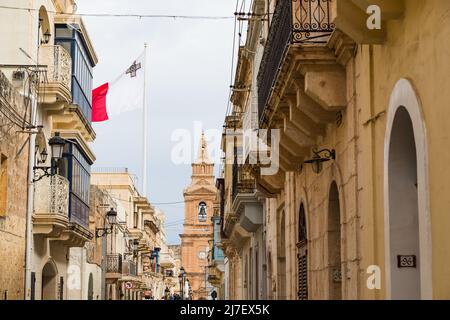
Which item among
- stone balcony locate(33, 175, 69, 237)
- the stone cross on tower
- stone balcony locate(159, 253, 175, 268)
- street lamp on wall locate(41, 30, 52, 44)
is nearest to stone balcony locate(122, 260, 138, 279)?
the stone cross on tower

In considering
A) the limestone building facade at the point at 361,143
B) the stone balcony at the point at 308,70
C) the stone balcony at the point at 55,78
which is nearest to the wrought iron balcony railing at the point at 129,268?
the stone balcony at the point at 55,78

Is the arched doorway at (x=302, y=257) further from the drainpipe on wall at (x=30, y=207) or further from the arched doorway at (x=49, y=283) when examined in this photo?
the arched doorway at (x=49, y=283)

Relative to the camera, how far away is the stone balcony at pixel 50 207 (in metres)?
19.7

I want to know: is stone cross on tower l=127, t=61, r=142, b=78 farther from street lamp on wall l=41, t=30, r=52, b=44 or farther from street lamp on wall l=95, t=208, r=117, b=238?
street lamp on wall l=95, t=208, r=117, b=238

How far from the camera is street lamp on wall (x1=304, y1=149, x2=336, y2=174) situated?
11.4 meters

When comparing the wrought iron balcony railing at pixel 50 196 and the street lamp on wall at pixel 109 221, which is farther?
the street lamp on wall at pixel 109 221

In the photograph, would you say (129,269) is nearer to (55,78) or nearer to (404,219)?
(55,78)


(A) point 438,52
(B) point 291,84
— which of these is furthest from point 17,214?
(A) point 438,52

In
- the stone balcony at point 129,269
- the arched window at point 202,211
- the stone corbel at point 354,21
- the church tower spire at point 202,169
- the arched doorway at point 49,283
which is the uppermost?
the church tower spire at point 202,169

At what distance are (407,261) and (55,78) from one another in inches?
519

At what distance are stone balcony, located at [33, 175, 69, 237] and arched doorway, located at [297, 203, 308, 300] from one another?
22.5 ft

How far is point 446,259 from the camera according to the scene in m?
6.44

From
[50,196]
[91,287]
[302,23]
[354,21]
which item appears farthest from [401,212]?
[91,287]

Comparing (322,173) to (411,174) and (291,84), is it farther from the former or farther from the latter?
(411,174)
